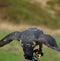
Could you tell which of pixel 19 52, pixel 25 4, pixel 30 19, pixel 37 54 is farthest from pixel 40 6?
pixel 37 54

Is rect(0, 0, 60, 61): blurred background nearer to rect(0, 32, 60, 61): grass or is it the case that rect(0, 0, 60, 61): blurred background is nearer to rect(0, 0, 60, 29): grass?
rect(0, 0, 60, 29): grass

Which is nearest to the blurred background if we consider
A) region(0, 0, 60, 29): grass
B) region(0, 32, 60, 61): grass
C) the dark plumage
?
region(0, 0, 60, 29): grass

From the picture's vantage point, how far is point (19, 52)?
9.28m

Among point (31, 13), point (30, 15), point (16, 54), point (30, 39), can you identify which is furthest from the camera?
point (31, 13)

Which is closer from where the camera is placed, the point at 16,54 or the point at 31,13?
the point at 16,54

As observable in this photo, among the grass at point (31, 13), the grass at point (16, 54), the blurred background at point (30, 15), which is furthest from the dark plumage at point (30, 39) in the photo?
the grass at point (31, 13)

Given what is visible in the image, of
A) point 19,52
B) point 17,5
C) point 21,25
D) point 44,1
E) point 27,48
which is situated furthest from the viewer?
point 44,1

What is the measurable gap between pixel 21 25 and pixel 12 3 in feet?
7.24

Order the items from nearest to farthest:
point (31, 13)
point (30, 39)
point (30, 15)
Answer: point (30, 39) → point (30, 15) → point (31, 13)

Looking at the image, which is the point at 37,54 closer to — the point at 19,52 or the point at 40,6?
the point at 19,52

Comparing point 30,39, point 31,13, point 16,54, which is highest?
point 30,39

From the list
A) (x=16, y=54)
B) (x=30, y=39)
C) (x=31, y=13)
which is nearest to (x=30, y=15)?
(x=31, y=13)

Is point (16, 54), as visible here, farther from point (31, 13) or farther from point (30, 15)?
point (31, 13)

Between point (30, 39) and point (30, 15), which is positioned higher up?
point (30, 39)
